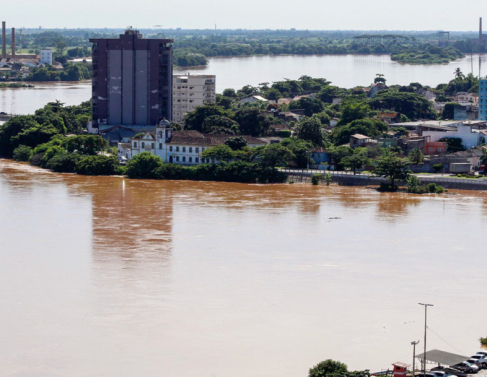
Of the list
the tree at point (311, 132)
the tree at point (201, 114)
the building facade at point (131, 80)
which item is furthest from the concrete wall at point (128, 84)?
the tree at point (311, 132)

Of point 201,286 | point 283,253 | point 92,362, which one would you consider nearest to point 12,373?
point 92,362

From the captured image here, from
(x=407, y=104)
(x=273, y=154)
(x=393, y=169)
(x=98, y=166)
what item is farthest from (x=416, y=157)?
(x=407, y=104)

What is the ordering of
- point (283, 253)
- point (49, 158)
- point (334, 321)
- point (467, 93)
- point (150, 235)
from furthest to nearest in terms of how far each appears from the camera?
1. point (467, 93)
2. point (49, 158)
3. point (150, 235)
4. point (283, 253)
5. point (334, 321)

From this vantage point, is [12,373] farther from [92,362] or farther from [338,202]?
[338,202]

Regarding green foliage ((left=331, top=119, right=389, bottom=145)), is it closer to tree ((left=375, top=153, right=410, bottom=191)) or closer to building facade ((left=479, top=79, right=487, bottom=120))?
tree ((left=375, top=153, right=410, bottom=191))

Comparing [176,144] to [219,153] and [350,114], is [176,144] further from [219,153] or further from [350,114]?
[350,114]

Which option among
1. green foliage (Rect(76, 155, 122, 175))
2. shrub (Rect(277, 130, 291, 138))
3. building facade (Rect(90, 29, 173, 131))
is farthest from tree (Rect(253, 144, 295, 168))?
building facade (Rect(90, 29, 173, 131))
